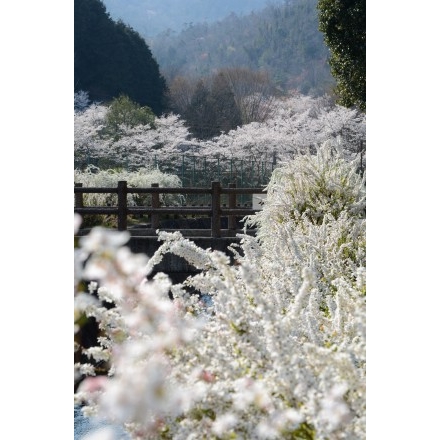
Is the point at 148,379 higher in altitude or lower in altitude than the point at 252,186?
lower

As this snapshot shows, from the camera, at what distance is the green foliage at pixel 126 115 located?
3.03 metres

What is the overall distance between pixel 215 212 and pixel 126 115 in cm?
194

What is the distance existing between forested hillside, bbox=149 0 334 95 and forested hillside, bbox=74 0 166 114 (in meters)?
0.08

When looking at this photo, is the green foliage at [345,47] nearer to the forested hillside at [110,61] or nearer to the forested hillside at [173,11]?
the forested hillside at [173,11]

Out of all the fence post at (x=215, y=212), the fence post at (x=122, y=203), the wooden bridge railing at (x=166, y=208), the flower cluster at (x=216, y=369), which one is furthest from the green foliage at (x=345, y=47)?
the fence post at (x=122, y=203)

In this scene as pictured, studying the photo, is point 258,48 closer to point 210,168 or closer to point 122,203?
point 210,168

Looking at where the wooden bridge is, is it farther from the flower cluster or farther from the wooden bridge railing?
the flower cluster

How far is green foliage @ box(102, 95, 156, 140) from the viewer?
3.03 metres

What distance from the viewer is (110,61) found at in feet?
9.90

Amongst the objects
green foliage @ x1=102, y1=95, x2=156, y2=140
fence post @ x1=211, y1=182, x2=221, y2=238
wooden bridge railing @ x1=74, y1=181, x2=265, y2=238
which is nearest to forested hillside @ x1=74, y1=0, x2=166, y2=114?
green foliage @ x1=102, y1=95, x2=156, y2=140
